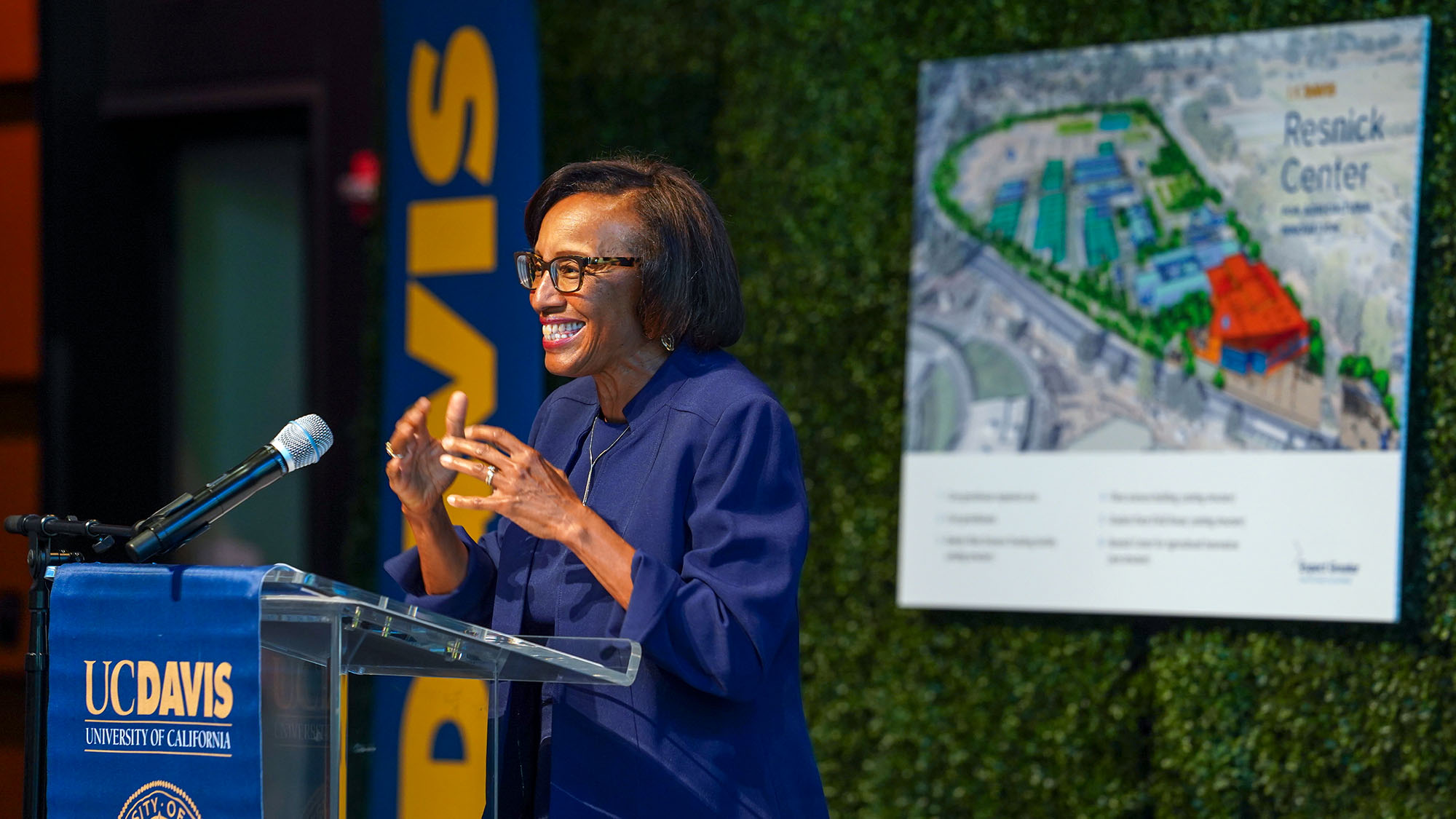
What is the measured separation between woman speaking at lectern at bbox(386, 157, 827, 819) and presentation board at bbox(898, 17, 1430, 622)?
2.00 metres

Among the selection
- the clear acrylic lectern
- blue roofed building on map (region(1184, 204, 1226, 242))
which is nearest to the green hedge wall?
blue roofed building on map (region(1184, 204, 1226, 242))

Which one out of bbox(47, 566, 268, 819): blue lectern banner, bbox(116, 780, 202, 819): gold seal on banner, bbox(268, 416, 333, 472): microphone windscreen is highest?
bbox(268, 416, 333, 472): microphone windscreen

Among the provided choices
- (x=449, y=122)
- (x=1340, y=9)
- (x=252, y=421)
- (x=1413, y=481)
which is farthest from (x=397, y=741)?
(x=1340, y=9)

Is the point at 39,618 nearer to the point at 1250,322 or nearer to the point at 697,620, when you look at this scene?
the point at 697,620

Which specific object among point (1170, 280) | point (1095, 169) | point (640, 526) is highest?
point (1095, 169)

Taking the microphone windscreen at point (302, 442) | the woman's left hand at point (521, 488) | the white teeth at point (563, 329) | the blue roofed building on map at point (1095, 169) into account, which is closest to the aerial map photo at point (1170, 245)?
the blue roofed building on map at point (1095, 169)

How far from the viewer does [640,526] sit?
185cm

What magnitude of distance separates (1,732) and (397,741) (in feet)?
6.08

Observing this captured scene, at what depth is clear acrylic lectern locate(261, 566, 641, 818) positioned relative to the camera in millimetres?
1566

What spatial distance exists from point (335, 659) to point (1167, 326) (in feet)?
8.92

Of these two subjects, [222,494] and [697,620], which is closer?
[222,494]

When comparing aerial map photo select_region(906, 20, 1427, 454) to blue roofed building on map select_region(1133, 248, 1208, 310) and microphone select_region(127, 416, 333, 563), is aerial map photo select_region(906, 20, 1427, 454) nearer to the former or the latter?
blue roofed building on map select_region(1133, 248, 1208, 310)

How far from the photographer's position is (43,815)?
163 cm

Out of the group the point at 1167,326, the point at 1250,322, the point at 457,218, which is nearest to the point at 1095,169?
the point at 1167,326
